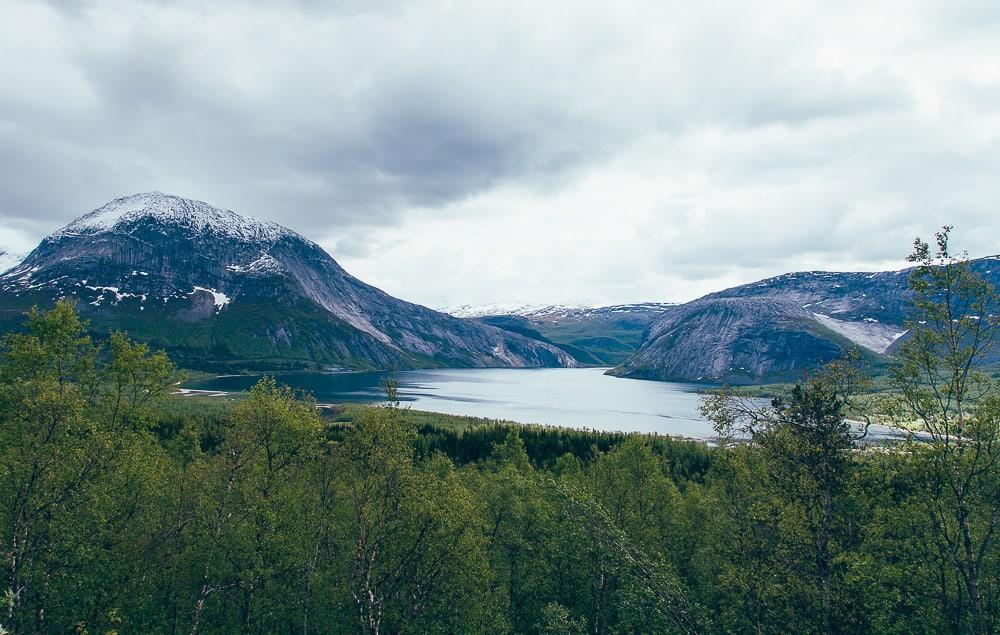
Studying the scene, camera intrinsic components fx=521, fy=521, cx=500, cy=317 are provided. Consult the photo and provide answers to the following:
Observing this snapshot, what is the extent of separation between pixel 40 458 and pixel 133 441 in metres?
7.99

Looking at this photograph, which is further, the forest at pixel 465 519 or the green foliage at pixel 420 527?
the green foliage at pixel 420 527

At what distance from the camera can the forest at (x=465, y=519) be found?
72.4 feet

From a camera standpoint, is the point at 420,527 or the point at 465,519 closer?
the point at 465,519

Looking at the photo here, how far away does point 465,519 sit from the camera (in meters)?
36.2

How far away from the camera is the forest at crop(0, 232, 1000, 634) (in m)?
22.1

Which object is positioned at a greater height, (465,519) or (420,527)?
(465,519)

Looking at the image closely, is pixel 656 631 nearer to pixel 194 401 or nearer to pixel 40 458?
pixel 40 458

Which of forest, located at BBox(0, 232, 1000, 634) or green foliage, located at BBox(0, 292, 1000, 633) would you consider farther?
green foliage, located at BBox(0, 292, 1000, 633)

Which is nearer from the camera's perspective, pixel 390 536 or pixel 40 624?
pixel 40 624

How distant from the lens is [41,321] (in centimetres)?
3350

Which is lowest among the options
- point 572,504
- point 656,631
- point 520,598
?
point 520,598

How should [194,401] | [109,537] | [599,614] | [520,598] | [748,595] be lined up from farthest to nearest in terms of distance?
[194,401] → [520,598] → [599,614] → [109,537] → [748,595]

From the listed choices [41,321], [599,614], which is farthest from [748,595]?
[41,321]

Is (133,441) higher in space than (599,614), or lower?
higher
